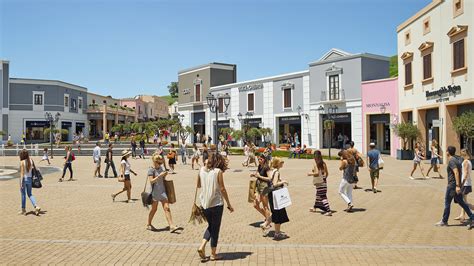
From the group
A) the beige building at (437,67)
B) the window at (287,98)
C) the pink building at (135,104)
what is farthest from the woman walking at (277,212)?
the pink building at (135,104)

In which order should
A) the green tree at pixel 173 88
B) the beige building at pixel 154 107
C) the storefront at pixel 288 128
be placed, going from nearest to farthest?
the storefront at pixel 288 128
the beige building at pixel 154 107
the green tree at pixel 173 88

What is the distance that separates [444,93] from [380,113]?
8951 millimetres

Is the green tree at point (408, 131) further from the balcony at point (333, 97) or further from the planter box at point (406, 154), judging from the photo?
the balcony at point (333, 97)

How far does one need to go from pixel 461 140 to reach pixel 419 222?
15703mm

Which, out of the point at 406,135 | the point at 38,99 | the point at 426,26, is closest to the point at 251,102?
the point at 406,135

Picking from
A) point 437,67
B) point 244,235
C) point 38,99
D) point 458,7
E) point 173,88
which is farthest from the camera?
point 173,88

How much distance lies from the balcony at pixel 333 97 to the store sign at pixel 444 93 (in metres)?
10.5

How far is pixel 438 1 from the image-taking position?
72.1 feet

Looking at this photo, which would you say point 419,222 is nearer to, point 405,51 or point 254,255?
point 254,255

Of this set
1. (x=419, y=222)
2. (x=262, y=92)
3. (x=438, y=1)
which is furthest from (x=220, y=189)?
(x=262, y=92)

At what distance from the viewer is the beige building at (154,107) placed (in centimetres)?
8704

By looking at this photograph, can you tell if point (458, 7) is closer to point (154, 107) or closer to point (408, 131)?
point (408, 131)

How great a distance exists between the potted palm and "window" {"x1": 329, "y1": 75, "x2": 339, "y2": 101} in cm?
871

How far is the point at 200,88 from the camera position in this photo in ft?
161
